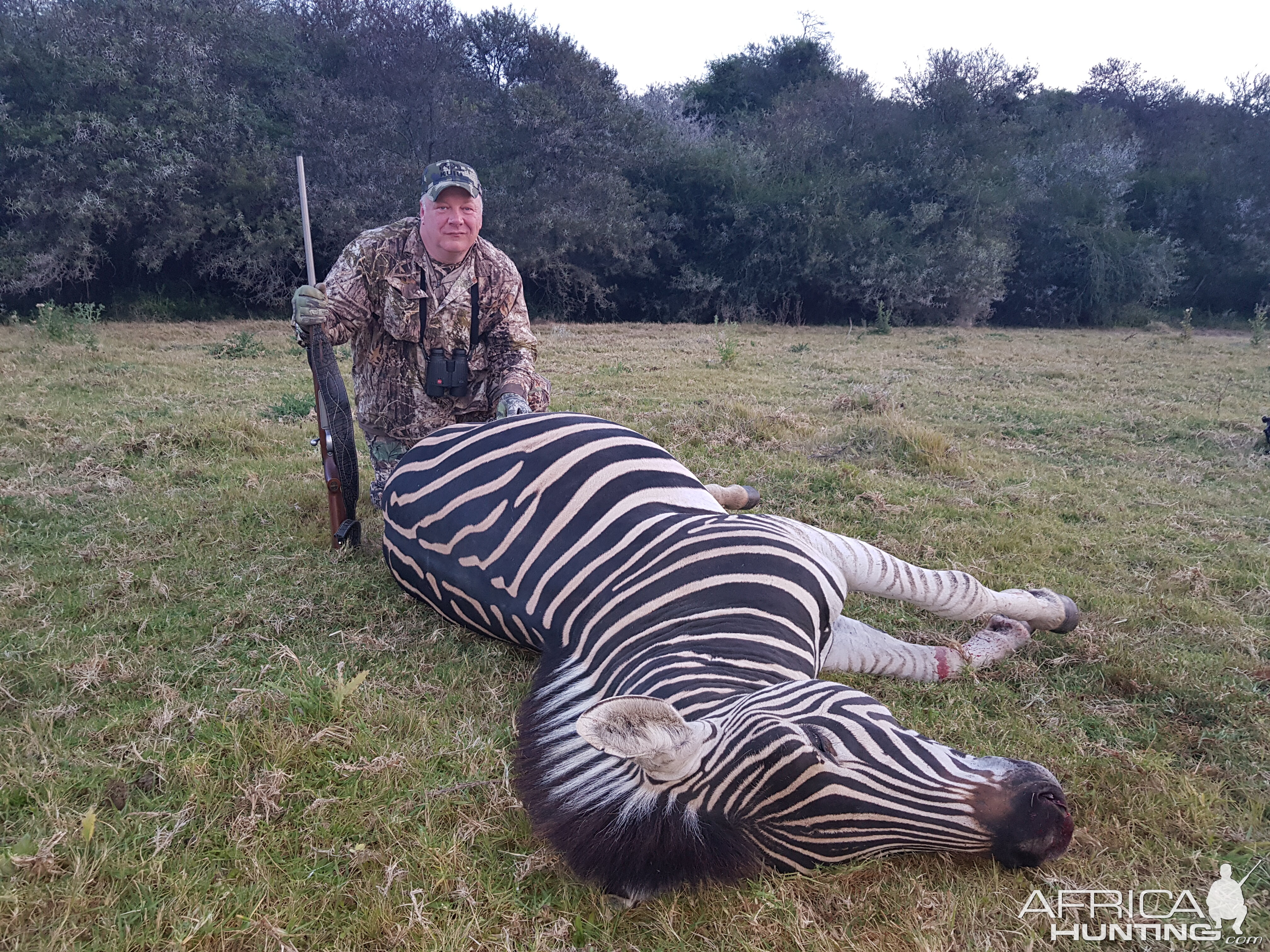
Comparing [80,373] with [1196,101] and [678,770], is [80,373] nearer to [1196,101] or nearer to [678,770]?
[678,770]

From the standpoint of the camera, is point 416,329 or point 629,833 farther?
point 416,329

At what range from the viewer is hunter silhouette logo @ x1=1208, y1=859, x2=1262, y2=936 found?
1932 mm

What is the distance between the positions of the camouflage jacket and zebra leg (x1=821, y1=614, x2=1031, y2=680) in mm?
2396

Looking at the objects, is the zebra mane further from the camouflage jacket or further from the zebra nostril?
the camouflage jacket

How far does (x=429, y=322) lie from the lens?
4691 mm

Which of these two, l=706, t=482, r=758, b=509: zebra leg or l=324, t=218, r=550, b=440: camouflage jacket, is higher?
l=324, t=218, r=550, b=440: camouflage jacket

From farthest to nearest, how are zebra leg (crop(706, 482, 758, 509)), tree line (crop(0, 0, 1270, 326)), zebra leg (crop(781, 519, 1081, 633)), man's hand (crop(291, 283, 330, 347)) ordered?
tree line (crop(0, 0, 1270, 326)), zebra leg (crop(706, 482, 758, 509)), man's hand (crop(291, 283, 330, 347)), zebra leg (crop(781, 519, 1081, 633))

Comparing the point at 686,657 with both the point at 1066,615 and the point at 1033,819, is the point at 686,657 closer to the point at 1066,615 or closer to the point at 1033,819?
the point at 1033,819

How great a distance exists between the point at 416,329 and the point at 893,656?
328 centimetres

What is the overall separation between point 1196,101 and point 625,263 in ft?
80.9

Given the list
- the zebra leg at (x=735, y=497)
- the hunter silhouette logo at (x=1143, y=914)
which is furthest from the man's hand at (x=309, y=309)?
the hunter silhouette logo at (x=1143, y=914)

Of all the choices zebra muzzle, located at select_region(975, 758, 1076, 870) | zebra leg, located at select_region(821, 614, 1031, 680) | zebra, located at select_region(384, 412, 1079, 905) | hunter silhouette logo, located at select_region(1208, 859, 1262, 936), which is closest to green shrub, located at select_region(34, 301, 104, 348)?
zebra, located at select_region(384, 412, 1079, 905)

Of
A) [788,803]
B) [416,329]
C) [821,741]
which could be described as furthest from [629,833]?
[416,329]

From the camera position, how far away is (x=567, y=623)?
8.87 ft
